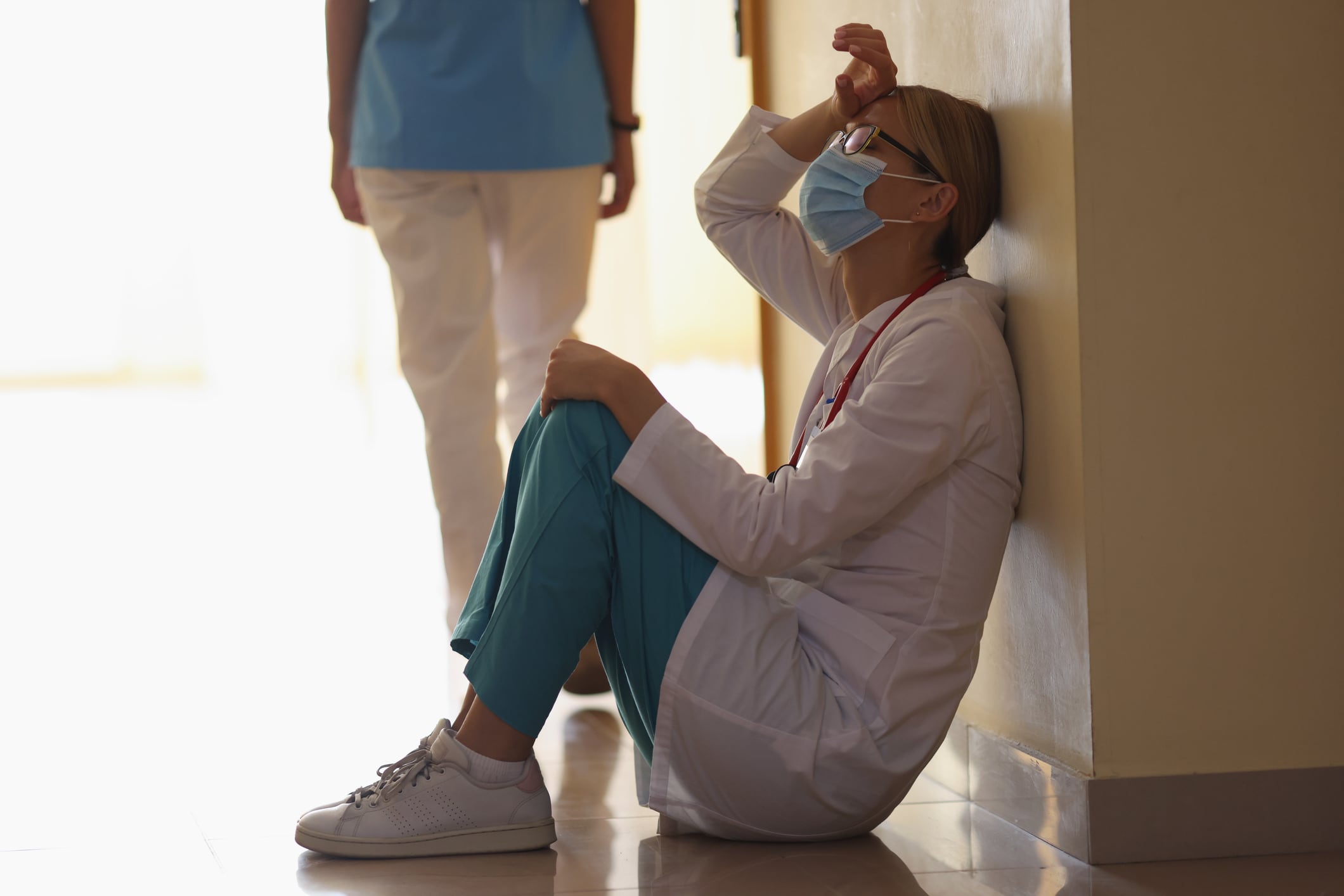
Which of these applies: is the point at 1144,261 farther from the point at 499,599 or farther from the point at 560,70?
the point at 560,70

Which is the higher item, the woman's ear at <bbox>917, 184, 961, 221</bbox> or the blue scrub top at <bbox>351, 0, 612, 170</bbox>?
the blue scrub top at <bbox>351, 0, 612, 170</bbox>

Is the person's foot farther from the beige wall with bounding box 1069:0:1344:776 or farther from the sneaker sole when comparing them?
the beige wall with bounding box 1069:0:1344:776

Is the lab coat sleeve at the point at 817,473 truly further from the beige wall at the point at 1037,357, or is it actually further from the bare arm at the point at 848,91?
the bare arm at the point at 848,91

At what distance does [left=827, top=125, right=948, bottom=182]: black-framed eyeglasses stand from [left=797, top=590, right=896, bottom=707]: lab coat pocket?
472 millimetres

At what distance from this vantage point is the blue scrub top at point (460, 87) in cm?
219

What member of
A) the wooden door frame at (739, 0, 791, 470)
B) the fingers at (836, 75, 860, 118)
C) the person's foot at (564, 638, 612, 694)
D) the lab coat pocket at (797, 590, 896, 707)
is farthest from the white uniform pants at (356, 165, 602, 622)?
the lab coat pocket at (797, 590, 896, 707)

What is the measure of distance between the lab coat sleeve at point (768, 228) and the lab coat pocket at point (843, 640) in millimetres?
438

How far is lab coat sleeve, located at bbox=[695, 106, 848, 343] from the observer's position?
5.65 feet

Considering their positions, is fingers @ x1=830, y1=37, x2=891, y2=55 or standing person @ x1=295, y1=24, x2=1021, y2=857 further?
fingers @ x1=830, y1=37, x2=891, y2=55

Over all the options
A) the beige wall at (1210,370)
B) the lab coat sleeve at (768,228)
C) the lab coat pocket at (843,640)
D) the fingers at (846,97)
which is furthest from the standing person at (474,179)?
the beige wall at (1210,370)

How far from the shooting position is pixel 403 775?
1371 mm

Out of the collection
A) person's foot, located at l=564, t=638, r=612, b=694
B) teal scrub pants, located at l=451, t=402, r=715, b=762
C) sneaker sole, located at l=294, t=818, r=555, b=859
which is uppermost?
teal scrub pants, located at l=451, t=402, r=715, b=762

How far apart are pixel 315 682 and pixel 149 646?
0.48 m

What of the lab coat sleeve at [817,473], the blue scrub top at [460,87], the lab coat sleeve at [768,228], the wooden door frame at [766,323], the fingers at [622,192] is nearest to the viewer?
the lab coat sleeve at [817,473]
